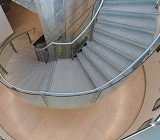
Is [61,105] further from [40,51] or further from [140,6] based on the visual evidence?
[140,6]

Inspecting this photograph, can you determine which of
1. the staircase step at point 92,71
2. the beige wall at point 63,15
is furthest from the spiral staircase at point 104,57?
the beige wall at point 63,15

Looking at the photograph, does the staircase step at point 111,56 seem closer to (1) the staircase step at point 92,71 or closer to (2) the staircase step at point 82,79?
(1) the staircase step at point 92,71

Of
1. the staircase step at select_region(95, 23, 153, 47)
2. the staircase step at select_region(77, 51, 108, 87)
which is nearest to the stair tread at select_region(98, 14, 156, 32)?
the staircase step at select_region(95, 23, 153, 47)

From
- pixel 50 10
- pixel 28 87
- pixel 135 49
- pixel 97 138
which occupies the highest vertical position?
pixel 50 10

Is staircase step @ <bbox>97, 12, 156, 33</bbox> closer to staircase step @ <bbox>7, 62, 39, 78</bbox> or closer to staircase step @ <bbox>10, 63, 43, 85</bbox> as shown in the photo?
staircase step @ <bbox>10, 63, 43, 85</bbox>

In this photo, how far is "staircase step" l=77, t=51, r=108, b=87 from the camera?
14.7 ft

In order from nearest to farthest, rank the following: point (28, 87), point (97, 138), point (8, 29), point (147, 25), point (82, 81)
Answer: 1. point (147, 25)
2. point (82, 81)
3. point (28, 87)
4. point (97, 138)
5. point (8, 29)

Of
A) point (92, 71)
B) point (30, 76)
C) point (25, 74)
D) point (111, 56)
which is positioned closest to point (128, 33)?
point (111, 56)

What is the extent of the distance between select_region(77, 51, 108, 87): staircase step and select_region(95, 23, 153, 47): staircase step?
0.82 m

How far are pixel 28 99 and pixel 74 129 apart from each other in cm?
181

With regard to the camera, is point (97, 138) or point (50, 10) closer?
point (50, 10)

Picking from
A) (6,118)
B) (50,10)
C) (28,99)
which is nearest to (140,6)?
(50,10)

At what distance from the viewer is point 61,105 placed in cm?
457

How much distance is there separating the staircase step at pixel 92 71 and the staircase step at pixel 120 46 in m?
0.59
